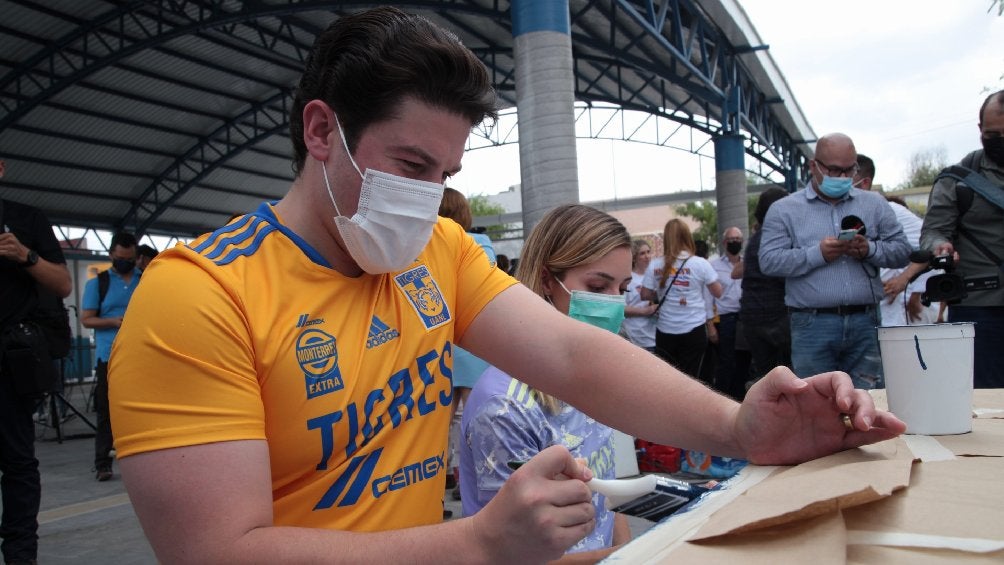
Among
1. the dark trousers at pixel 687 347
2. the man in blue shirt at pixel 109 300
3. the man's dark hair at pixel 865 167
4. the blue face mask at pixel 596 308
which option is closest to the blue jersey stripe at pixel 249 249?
the blue face mask at pixel 596 308

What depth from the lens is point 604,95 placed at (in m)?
19.8

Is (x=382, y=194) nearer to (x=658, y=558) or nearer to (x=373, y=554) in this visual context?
(x=373, y=554)

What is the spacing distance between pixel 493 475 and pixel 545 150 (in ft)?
17.6

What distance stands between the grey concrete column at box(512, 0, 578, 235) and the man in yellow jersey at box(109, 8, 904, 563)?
5.41m

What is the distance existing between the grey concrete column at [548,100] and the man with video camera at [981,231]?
382 cm

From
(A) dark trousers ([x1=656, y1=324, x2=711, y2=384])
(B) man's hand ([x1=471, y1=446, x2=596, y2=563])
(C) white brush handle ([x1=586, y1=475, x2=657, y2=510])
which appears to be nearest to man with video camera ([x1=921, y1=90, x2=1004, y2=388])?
(C) white brush handle ([x1=586, y1=475, x2=657, y2=510])

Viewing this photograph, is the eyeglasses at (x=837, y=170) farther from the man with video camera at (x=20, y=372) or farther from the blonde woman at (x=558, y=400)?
the man with video camera at (x=20, y=372)

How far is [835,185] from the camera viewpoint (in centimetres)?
376

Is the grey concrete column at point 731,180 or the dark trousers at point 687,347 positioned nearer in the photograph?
the dark trousers at point 687,347

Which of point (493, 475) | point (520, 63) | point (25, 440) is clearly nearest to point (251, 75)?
point (520, 63)

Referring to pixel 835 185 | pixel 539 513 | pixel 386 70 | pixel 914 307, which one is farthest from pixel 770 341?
pixel 539 513

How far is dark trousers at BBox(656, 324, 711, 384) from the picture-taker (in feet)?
20.5

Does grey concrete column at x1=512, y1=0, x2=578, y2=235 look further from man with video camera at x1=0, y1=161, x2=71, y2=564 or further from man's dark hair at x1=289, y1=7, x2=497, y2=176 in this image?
man's dark hair at x1=289, y1=7, x2=497, y2=176

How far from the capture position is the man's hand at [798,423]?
1.12m
